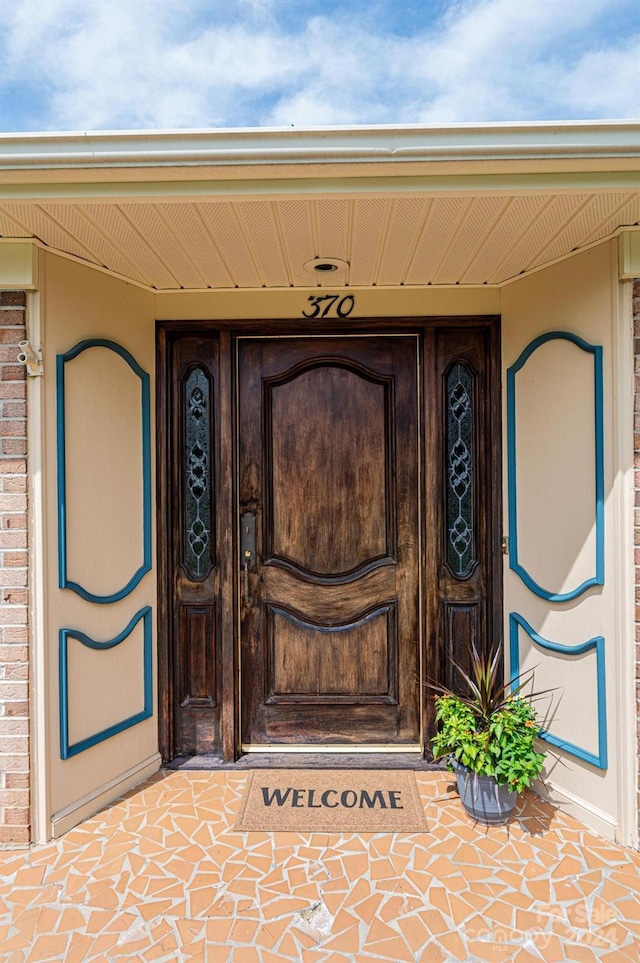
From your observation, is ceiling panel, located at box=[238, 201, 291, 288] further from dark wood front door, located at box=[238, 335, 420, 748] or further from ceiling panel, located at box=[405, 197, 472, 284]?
ceiling panel, located at box=[405, 197, 472, 284]

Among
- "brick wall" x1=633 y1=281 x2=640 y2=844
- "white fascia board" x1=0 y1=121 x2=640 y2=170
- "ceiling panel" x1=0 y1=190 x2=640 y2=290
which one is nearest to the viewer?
"white fascia board" x1=0 y1=121 x2=640 y2=170

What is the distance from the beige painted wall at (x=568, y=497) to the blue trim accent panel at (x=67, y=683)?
1615mm

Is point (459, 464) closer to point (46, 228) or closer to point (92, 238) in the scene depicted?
point (92, 238)

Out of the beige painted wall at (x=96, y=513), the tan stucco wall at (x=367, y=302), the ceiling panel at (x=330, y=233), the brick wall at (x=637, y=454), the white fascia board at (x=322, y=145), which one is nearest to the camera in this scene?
the white fascia board at (x=322, y=145)

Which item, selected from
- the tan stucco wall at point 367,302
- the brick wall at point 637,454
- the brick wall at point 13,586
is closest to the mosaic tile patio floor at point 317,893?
the brick wall at point 13,586

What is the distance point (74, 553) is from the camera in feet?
6.52

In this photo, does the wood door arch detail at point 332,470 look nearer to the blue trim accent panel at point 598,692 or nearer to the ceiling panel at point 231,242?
the ceiling panel at point 231,242

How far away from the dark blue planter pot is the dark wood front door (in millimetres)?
454

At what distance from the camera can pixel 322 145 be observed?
142 cm

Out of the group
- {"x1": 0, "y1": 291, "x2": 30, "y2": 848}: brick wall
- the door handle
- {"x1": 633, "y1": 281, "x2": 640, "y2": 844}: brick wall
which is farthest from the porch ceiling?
the door handle

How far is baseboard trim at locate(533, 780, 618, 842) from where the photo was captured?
6.06 ft

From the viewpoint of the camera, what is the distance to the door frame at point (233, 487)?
2.31 meters

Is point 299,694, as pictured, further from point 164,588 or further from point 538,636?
point 538,636

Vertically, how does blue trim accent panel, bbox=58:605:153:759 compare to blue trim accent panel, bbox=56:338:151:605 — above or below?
below
